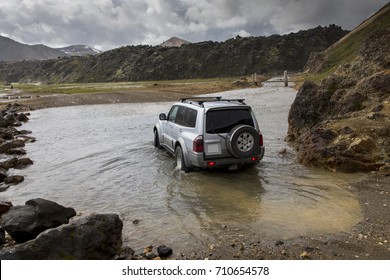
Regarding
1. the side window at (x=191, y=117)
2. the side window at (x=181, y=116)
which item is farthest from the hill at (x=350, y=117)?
the side window at (x=181, y=116)

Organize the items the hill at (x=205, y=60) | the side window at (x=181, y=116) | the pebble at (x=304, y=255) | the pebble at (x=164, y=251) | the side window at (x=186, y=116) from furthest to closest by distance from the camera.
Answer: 1. the hill at (x=205, y=60)
2. the side window at (x=181, y=116)
3. the side window at (x=186, y=116)
4. the pebble at (x=164, y=251)
5. the pebble at (x=304, y=255)

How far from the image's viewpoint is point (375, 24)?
9775cm

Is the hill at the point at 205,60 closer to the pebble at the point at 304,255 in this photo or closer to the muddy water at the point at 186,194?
the muddy water at the point at 186,194

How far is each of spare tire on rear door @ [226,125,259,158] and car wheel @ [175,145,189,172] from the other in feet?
5.09

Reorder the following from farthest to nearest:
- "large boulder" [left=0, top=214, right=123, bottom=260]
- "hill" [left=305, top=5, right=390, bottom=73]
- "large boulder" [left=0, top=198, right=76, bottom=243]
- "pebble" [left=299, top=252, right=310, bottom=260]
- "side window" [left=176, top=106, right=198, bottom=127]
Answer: "hill" [left=305, top=5, right=390, bottom=73] < "side window" [left=176, top=106, right=198, bottom=127] < "large boulder" [left=0, top=198, right=76, bottom=243] < "pebble" [left=299, top=252, right=310, bottom=260] < "large boulder" [left=0, top=214, right=123, bottom=260]

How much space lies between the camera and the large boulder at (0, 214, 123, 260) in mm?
5555

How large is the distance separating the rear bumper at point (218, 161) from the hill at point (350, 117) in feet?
Result: 8.02

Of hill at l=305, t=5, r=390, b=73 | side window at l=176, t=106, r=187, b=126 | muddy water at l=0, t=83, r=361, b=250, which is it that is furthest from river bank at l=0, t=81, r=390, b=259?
hill at l=305, t=5, r=390, b=73

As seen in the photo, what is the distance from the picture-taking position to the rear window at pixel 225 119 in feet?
33.0

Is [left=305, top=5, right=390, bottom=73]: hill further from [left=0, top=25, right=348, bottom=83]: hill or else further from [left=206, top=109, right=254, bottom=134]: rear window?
[left=206, top=109, right=254, bottom=134]: rear window

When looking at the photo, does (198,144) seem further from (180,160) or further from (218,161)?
(180,160)
